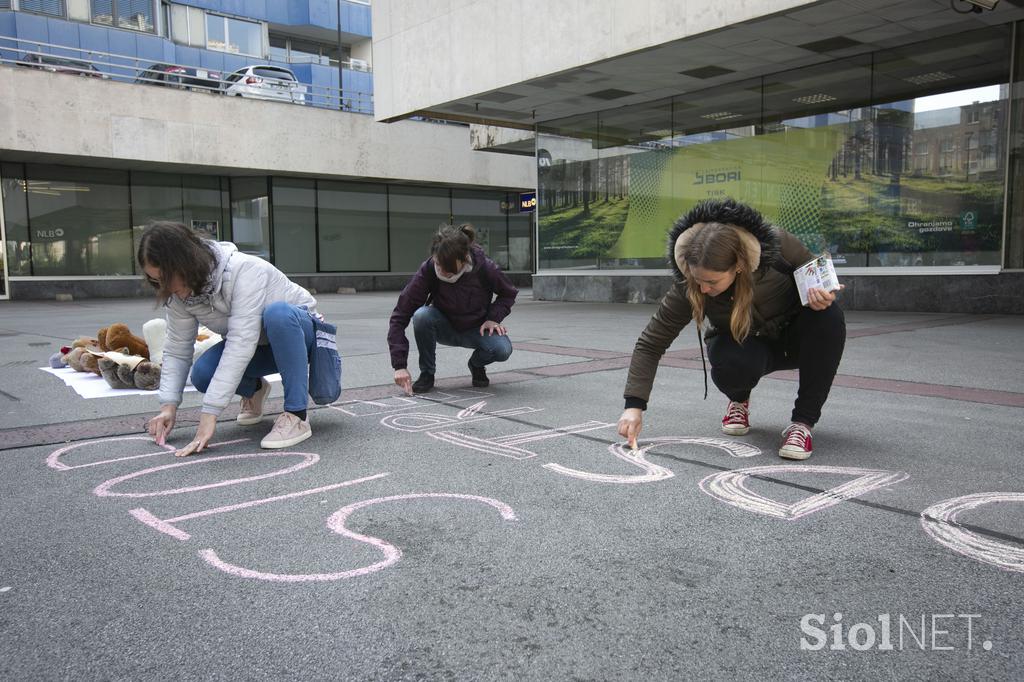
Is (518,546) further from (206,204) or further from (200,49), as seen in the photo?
(200,49)

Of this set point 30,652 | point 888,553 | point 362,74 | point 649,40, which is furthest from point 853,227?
point 362,74

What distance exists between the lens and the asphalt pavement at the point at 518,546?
5.70 feet

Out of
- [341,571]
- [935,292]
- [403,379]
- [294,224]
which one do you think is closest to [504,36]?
[935,292]

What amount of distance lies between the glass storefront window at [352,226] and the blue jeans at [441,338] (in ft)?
59.9

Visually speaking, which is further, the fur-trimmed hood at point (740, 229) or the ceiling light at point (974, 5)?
the ceiling light at point (974, 5)

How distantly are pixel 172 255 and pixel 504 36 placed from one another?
9.59 m

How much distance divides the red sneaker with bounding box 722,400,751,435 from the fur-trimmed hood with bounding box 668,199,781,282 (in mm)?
954

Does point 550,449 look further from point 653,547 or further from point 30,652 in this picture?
point 30,652

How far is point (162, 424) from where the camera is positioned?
3527mm

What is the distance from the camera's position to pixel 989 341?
743cm

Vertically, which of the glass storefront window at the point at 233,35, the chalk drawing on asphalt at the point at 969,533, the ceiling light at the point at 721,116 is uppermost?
the glass storefront window at the point at 233,35

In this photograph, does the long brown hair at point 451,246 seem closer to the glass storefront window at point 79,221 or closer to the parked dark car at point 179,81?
the parked dark car at point 179,81

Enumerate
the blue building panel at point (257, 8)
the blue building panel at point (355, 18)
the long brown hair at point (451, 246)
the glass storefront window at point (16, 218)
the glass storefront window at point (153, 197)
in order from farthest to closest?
the blue building panel at point (355, 18)
the blue building panel at point (257, 8)
the glass storefront window at point (153, 197)
the glass storefront window at point (16, 218)
the long brown hair at point (451, 246)

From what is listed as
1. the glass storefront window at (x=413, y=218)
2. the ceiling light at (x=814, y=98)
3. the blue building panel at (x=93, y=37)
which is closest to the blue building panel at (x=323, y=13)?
the blue building panel at (x=93, y=37)
